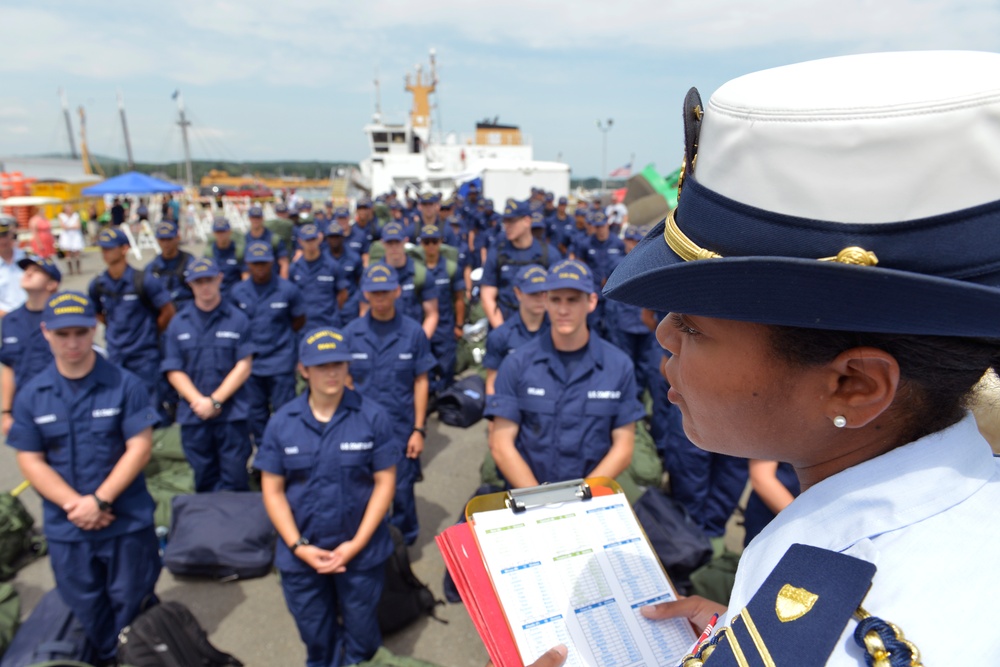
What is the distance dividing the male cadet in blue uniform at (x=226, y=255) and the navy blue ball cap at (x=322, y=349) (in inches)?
223

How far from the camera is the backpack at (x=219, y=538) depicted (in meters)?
4.04

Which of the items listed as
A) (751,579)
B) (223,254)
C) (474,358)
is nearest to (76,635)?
(751,579)

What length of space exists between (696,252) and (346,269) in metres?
7.63

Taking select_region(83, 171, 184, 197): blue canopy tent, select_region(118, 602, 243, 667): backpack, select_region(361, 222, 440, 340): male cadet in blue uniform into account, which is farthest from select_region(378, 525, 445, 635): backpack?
select_region(83, 171, 184, 197): blue canopy tent

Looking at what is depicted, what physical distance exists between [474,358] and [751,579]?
735 cm

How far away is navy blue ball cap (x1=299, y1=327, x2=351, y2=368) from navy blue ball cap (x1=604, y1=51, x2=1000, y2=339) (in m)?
2.71

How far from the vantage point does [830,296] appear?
→ 66 cm

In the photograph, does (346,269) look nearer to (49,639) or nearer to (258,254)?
(258,254)

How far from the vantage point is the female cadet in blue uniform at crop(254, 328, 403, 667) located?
3.08 metres

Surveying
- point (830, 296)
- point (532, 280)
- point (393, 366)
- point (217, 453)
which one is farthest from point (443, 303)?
point (830, 296)

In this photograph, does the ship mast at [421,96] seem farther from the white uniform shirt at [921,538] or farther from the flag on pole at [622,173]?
the white uniform shirt at [921,538]

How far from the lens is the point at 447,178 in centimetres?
2522

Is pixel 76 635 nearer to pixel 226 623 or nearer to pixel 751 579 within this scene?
pixel 226 623

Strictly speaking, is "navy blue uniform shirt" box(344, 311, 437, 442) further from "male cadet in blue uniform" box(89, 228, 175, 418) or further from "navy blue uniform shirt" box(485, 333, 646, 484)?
"male cadet in blue uniform" box(89, 228, 175, 418)
